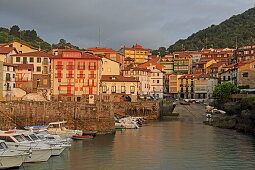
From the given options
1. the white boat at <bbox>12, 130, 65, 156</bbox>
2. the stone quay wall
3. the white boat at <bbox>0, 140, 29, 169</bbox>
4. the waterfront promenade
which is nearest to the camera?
the white boat at <bbox>0, 140, 29, 169</bbox>

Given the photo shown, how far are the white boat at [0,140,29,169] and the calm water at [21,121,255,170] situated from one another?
1.99m

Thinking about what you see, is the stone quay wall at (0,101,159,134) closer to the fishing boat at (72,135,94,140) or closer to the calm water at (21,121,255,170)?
the calm water at (21,121,255,170)

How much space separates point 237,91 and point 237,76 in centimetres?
1790

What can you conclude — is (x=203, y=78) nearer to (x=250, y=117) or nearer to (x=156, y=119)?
(x=156, y=119)

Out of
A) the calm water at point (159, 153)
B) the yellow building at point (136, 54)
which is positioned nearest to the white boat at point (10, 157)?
the calm water at point (159, 153)

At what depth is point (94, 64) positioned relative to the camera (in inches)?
3728

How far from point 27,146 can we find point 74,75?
58266 mm

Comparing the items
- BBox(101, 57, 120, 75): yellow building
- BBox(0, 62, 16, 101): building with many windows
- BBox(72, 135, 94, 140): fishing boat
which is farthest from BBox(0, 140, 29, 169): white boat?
BBox(101, 57, 120, 75): yellow building

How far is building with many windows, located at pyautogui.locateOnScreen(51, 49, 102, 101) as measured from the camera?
9319cm

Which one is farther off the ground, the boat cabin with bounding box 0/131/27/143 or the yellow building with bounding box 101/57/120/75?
the yellow building with bounding box 101/57/120/75

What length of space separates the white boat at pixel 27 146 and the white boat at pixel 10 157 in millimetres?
1108

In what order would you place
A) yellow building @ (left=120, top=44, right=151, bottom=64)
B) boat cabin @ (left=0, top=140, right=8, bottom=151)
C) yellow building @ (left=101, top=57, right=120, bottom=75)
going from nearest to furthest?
boat cabin @ (left=0, top=140, right=8, bottom=151) → yellow building @ (left=101, top=57, right=120, bottom=75) → yellow building @ (left=120, top=44, right=151, bottom=64)

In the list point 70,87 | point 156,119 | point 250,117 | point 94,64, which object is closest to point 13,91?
point 70,87

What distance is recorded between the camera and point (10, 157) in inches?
1293
